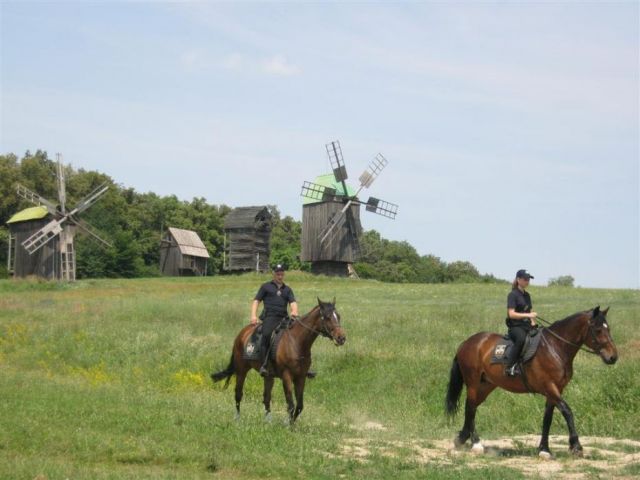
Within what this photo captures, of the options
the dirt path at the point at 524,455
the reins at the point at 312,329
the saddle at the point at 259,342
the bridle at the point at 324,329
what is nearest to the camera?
the dirt path at the point at 524,455

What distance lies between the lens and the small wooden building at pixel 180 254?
94.1m

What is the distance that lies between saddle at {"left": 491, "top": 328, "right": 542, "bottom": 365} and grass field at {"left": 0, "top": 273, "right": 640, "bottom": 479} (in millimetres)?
1679

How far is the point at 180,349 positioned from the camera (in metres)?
31.3

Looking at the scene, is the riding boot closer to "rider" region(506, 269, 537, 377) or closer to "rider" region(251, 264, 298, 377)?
"rider" region(251, 264, 298, 377)

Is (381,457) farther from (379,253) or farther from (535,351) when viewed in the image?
(379,253)

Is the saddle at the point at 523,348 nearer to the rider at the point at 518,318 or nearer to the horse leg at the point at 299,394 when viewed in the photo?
the rider at the point at 518,318

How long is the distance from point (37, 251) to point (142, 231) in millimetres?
37581

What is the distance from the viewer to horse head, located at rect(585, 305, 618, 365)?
1510 centimetres

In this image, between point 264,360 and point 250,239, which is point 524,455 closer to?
point 264,360

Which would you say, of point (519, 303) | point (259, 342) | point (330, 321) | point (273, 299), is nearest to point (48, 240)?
point (259, 342)

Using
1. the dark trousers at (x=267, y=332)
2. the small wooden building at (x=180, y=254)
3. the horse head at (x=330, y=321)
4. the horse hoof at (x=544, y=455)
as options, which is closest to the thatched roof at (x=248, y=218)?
the small wooden building at (x=180, y=254)

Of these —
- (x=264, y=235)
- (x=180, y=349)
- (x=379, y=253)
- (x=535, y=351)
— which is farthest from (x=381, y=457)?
(x=379, y=253)

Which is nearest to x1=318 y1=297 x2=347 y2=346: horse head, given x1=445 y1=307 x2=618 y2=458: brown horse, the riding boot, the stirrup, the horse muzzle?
the riding boot

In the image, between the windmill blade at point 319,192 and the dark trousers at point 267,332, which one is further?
the windmill blade at point 319,192
